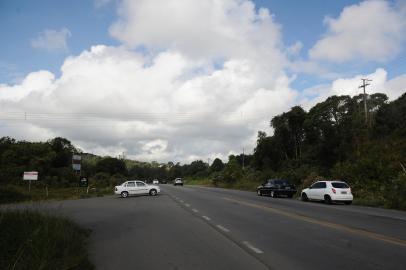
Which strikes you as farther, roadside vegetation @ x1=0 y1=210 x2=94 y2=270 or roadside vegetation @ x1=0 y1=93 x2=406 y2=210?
roadside vegetation @ x1=0 y1=93 x2=406 y2=210

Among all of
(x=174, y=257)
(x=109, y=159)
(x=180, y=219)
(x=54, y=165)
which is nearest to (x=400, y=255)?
(x=174, y=257)

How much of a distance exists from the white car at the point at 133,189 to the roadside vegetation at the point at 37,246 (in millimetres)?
28266

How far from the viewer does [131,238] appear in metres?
12.0

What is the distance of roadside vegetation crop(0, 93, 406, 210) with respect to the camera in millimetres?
32594

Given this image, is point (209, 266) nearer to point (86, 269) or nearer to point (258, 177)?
point (86, 269)

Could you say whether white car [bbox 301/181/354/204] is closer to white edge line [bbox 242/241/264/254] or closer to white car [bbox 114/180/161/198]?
white car [bbox 114/180/161/198]

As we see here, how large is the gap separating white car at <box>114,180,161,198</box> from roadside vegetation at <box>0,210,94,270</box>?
2827 centimetres

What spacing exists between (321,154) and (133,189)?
27961 mm

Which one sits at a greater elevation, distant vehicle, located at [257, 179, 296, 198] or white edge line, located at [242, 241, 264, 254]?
distant vehicle, located at [257, 179, 296, 198]

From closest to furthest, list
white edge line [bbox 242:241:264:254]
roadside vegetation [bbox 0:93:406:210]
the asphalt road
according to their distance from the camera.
→ the asphalt road → white edge line [bbox 242:241:264:254] → roadside vegetation [bbox 0:93:406:210]

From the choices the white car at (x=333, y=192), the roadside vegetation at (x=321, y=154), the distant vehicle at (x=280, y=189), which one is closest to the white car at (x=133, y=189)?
the roadside vegetation at (x=321, y=154)

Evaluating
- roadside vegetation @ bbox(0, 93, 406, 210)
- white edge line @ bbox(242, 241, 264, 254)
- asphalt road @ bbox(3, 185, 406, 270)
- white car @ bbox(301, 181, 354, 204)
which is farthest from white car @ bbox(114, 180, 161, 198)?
white edge line @ bbox(242, 241, 264, 254)

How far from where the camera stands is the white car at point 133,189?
127 ft

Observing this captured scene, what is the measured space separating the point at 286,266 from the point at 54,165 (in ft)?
281
